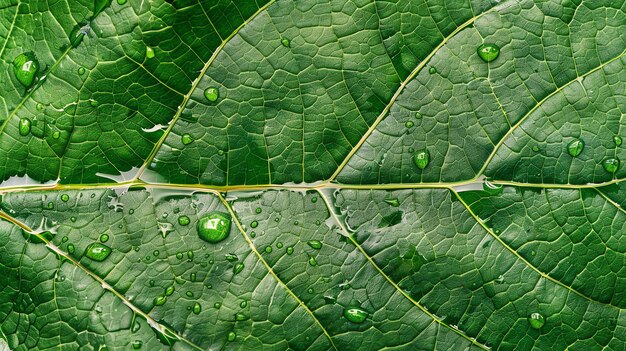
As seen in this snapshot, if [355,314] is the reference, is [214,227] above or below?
above

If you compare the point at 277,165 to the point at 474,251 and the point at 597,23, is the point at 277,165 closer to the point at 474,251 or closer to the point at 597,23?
the point at 474,251

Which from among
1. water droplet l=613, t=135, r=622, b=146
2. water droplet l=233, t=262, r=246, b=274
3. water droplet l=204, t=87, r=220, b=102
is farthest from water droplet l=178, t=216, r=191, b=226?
water droplet l=613, t=135, r=622, b=146

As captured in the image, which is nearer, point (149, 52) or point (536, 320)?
point (149, 52)

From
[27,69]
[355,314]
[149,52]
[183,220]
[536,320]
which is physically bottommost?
[536,320]

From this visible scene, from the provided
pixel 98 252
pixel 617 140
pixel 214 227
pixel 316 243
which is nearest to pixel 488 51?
pixel 617 140

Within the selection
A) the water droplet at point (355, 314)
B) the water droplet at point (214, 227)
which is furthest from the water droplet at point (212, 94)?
the water droplet at point (355, 314)

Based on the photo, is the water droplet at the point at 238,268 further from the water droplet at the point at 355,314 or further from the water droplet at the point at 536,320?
the water droplet at the point at 536,320

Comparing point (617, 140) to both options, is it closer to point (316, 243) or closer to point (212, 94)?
point (316, 243)

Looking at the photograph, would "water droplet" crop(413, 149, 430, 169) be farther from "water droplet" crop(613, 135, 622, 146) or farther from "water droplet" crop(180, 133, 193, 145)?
"water droplet" crop(180, 133, 193, 145)
